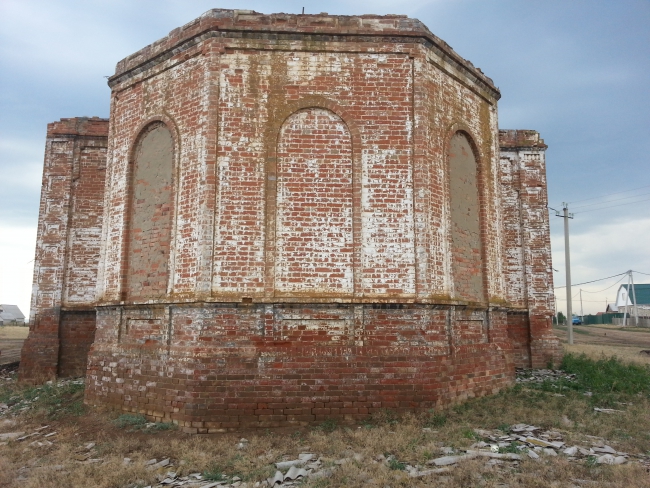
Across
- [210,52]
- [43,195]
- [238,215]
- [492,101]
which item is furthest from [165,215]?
[492,101]

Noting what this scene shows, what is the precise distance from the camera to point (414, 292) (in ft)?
26.9

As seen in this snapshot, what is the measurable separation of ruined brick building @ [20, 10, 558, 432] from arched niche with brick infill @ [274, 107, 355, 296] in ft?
0.08

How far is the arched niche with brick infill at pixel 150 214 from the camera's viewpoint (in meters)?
8.77

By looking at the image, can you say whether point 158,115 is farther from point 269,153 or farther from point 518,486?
point 518,486

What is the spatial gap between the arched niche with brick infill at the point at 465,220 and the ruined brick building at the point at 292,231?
0.16 feet

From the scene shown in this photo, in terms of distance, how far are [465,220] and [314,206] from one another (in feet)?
10.2

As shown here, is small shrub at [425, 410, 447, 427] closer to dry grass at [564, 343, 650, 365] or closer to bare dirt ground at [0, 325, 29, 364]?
dry grass at [564, 343, 650, 365]

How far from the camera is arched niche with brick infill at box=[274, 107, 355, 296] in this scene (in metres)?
8.13

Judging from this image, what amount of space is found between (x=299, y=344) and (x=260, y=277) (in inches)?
46.3

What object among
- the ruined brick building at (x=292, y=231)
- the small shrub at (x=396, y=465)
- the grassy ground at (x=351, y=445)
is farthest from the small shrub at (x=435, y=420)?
the small shrub at (x=396, y=465)

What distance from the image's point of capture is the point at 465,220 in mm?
9758

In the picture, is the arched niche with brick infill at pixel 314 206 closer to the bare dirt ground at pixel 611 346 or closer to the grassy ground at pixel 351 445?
the grassy ground at pixel 351 445

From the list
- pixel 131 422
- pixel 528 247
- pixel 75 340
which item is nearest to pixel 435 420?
pixel 131 422

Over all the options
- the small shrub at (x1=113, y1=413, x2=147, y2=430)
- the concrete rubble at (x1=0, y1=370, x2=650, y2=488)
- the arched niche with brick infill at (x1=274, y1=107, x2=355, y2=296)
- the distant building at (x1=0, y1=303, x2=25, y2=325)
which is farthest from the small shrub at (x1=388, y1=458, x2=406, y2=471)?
the distant building at (x1=0, y1=303, x2=25, y2=325)
